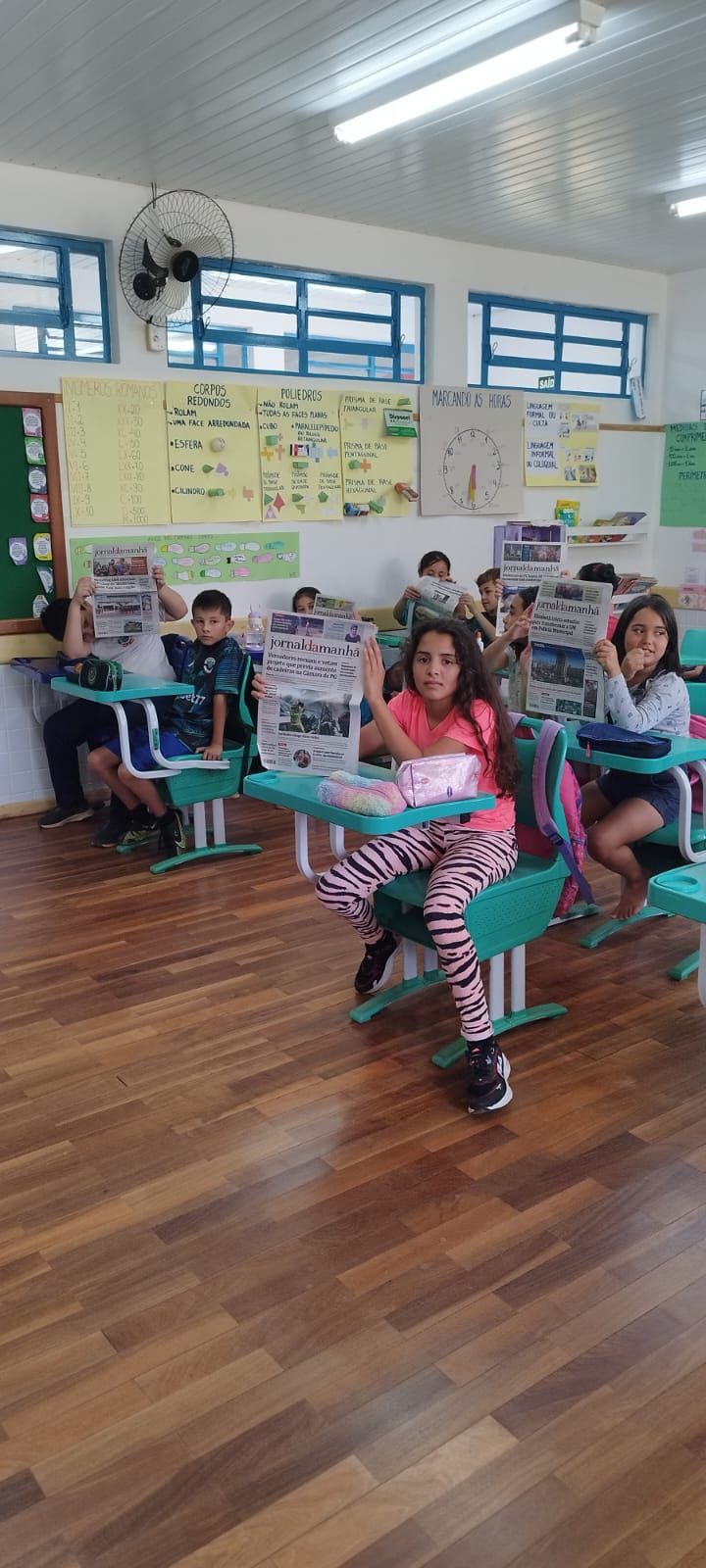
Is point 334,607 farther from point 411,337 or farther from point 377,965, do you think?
point 411,337

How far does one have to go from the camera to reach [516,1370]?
1.92 m

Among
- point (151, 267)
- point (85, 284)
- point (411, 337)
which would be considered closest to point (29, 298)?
point (85, 284)

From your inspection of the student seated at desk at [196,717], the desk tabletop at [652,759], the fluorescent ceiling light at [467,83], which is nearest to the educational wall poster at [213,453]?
the student seated at desk at [196,717]

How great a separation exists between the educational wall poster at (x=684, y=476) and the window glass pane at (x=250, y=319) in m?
3.37

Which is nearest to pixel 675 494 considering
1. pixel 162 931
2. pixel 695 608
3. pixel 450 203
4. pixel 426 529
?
pixel 695 608

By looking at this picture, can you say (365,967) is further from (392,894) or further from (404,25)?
(404,25)

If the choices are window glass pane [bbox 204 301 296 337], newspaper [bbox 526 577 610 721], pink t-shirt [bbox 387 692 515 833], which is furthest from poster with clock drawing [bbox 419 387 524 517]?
pink t-shirt [bbox 387 692 515 833]

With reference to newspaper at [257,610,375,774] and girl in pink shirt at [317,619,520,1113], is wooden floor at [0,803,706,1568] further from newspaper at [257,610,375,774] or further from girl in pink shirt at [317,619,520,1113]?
newspaper at [257,610,375,774]

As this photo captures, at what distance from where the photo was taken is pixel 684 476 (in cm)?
834

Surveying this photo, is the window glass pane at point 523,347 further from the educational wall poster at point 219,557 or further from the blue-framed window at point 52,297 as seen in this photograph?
the blue-framed window at point 52,297

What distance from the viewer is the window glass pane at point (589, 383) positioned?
7.91m

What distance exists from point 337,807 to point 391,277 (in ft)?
16.6

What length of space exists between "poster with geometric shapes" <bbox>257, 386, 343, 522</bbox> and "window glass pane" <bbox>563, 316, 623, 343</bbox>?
7.59ft

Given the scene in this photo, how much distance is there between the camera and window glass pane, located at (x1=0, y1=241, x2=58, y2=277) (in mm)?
5262
